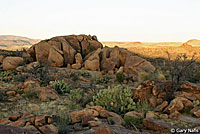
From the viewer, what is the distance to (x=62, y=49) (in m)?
21.1

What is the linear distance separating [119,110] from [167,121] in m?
1.98

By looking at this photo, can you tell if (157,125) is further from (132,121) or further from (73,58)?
(73,58)

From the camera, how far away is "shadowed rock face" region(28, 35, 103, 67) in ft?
65.1

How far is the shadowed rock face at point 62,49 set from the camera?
19.9m

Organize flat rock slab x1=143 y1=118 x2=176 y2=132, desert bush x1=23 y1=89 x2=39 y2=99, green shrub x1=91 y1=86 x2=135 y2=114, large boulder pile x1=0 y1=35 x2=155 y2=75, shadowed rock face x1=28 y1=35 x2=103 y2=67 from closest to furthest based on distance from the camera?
1. flat rock slab x1=143 y1=118 x2=176 y2=132
2. green shrub x1=91 y1=86 x2=135 y2=114
3. desert bush x1=23 y1=89 x2=39 y2=99
4. large boulder pile x1=0 y1=35 x2=155 y2=75
5. shadowed rock face x1=28 y1=35 x2=103 y2=67

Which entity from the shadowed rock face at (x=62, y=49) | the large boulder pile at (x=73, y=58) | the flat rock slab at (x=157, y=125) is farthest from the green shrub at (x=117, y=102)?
the shadowed rock face at (x=62, y=49)

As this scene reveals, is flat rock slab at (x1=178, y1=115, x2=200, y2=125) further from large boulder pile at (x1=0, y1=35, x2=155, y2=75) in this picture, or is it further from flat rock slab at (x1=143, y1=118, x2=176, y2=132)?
large boulder pile at (x1=0, y1=35, x2=155, y2=75)

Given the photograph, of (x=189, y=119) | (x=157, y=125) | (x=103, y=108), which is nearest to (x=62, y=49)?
(x=103, y=108)

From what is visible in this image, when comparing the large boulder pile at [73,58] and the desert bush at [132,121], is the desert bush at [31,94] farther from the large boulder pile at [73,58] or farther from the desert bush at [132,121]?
the large boulder pile at [73,58]

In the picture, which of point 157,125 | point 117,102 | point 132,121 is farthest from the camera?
point 117,102

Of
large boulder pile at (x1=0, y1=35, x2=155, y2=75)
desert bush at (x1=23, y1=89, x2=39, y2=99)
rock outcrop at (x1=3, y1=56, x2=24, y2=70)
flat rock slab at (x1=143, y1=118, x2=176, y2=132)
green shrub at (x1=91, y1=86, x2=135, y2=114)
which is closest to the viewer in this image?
flat rock slab at (x1=143, y1=118, x2=176, y2=132)

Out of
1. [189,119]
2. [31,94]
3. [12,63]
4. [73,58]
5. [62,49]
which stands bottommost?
[31,94]

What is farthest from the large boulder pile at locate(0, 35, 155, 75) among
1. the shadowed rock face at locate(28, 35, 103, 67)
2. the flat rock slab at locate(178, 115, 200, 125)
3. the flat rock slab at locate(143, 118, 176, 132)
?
the flat rock slab at locate(143, 118, 176, 132)

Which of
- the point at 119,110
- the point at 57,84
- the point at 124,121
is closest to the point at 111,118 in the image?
the point at 124,121
